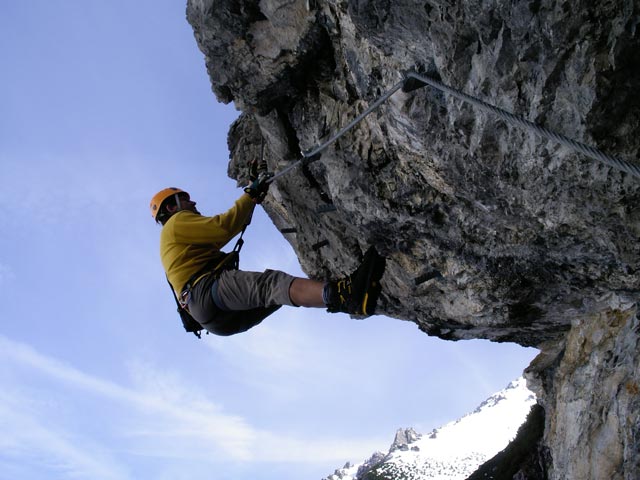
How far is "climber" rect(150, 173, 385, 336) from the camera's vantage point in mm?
4414

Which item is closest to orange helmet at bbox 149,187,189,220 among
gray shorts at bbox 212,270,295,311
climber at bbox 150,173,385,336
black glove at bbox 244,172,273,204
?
climber at bbox 150,173,385,336

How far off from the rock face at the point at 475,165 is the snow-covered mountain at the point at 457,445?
5017cm

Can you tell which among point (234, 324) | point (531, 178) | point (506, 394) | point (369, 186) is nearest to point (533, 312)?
point (369, 186)

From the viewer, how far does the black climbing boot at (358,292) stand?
14.0ft

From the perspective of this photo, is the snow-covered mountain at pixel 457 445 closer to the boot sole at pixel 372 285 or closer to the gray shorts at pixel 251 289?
the gray shorts at pixel 251 289

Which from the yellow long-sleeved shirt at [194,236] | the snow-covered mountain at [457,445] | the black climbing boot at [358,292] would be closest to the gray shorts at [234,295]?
the yellow long-sleeved shirt at [194,236]

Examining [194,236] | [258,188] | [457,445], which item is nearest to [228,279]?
[194,236]

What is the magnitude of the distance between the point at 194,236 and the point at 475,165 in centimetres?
294

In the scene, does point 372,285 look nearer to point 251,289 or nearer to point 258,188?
point 251,289

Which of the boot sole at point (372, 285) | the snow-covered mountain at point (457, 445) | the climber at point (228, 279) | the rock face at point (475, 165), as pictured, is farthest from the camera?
the snow-covered mountain at point (457, 445)

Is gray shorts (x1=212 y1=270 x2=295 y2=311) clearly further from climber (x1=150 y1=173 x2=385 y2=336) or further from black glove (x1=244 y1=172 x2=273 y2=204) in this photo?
black glove (x1=244 y1=172 x2=273 y2=204)

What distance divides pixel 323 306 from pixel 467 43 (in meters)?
2.56

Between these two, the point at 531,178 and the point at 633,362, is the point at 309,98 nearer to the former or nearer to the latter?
the point at 531,178

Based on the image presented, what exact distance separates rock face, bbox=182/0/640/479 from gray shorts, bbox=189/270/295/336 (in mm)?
1915
